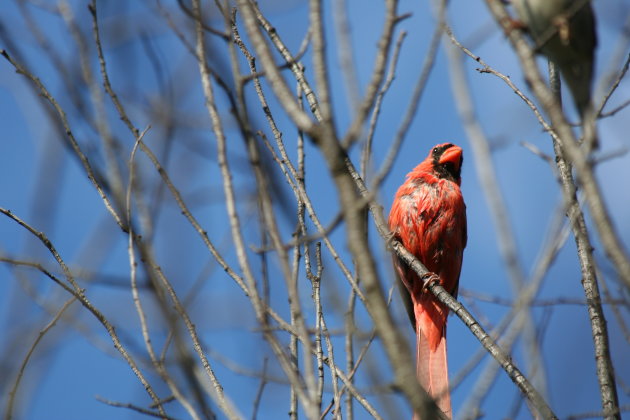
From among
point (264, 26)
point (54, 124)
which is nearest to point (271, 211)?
point (54, 124)

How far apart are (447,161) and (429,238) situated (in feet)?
2.59

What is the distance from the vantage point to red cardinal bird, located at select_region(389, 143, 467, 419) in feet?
18.5

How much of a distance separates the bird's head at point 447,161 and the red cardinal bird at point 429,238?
55 mm

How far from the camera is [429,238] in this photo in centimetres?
567

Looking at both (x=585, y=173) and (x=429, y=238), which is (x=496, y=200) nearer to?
(x=585, y=173)

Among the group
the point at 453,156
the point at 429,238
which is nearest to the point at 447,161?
the point at 453,156

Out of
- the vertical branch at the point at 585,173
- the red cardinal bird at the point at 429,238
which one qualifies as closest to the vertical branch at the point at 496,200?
the vertical branch at the point at 585,173

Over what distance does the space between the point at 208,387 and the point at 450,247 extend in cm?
344

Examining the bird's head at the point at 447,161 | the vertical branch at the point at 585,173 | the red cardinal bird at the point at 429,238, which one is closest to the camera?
the vertical branch at the point at 585,173

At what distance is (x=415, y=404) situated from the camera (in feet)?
5.61

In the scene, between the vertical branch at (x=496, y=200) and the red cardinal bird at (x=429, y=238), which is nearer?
the vertical branch at (x=496, y=200)

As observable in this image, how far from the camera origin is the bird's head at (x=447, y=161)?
19.9 feet

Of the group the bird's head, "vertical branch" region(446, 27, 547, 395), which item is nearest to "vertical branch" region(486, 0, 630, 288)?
"vertical branch" region(446, 27, 547, 395)

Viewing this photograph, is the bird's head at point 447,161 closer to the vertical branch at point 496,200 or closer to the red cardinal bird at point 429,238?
the red cardinal bird at point 429,238
